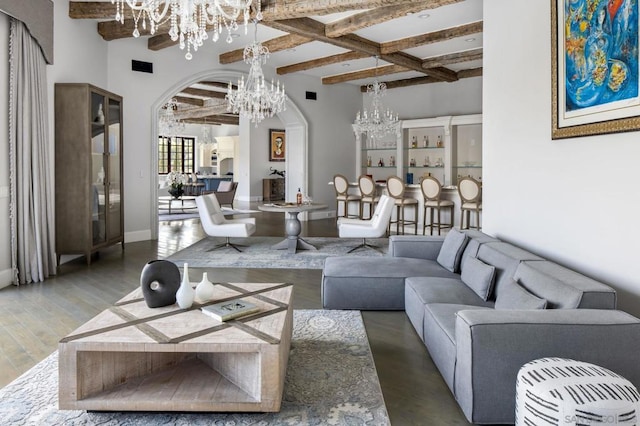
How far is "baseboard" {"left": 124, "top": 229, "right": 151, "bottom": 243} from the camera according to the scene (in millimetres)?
7672

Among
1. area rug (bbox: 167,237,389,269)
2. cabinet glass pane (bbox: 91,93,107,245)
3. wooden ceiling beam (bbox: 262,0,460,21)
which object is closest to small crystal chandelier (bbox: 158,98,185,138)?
area rug (bbox: 167,237,389,269)

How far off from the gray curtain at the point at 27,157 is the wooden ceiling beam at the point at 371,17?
150 inches

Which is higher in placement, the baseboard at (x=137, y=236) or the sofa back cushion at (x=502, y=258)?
the sofa back cushion at (x=502, y=258)

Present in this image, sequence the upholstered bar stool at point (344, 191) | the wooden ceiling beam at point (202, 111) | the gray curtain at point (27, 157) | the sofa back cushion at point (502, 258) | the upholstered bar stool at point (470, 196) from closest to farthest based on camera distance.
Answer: the sofa back cushion at point (502, 258) → the gray curtain at point (27, 157) → the upholstered bar stool at point (470, 196) → the upholstered bar stool at point (344, 191) → the wooden ceiling beam at point (202, 111)

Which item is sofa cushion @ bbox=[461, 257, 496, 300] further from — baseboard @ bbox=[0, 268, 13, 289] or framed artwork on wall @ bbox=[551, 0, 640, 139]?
baseboard @ bbox=[0, 268, 13, 289]

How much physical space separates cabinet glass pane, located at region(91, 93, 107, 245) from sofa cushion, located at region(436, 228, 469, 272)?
4.42 metres

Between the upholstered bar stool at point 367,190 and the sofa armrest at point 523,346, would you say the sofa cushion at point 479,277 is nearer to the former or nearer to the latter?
the sofa armrest at point 523,346

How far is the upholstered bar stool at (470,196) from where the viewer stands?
746 centimetres

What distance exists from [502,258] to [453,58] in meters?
6.20

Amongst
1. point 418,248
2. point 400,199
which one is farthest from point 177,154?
point 418,248

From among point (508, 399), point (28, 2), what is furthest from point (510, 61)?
point (28, 2)

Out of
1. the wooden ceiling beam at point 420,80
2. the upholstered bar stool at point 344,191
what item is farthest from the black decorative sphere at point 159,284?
the wooden ceiling beam at point 420,80

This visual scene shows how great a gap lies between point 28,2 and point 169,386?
4593 mm

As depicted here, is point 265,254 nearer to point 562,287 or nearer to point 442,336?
point 442,336
